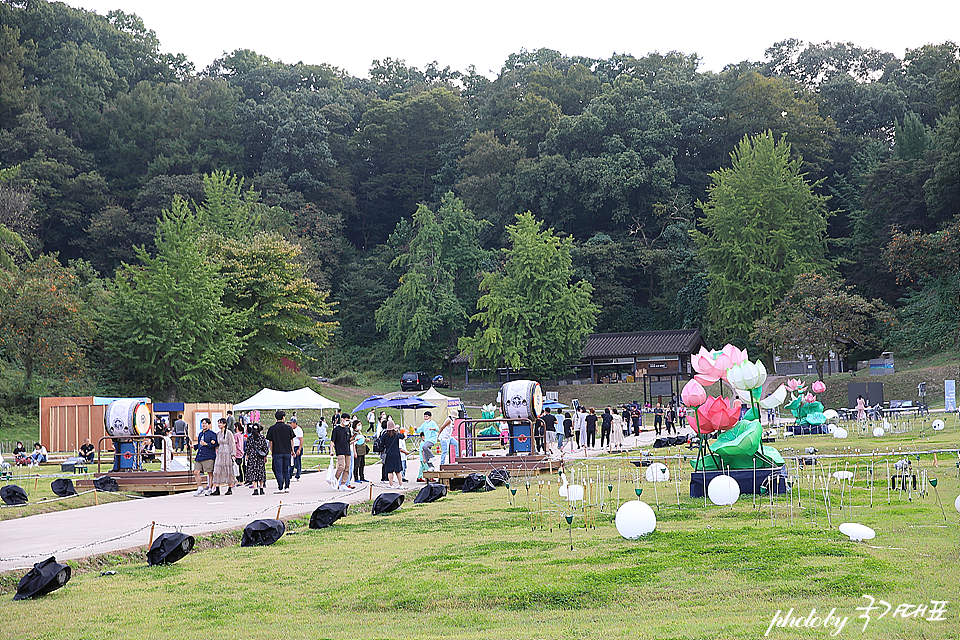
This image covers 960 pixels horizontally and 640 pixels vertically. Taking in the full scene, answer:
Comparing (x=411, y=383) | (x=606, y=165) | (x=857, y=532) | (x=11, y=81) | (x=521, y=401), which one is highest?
(x=11, y=81)

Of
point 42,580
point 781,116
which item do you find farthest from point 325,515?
point 781,116

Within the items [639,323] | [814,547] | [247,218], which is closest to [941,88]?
[639,323]

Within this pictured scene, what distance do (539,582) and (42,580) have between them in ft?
13.0

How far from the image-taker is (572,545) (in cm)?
881

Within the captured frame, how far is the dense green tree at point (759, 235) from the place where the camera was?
4806 centimetres

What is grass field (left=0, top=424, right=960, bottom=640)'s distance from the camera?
599 cm

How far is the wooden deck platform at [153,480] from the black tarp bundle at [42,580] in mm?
9075

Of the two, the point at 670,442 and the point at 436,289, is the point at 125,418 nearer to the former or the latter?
the point at 670,442

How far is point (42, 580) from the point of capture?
752cm

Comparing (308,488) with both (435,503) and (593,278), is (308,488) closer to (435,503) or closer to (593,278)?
(435,503)

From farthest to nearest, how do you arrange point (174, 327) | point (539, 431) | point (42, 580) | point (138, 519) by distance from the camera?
point (174, 327) → point (539, 431) → point (138, 519) → point (42, 580)

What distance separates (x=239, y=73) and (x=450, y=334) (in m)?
30.4

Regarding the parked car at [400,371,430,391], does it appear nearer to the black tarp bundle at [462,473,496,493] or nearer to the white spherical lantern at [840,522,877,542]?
the black tarp bundle at [462,473,496,493]

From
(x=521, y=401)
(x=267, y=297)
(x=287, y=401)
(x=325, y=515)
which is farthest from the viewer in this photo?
(x=267, y=297)
